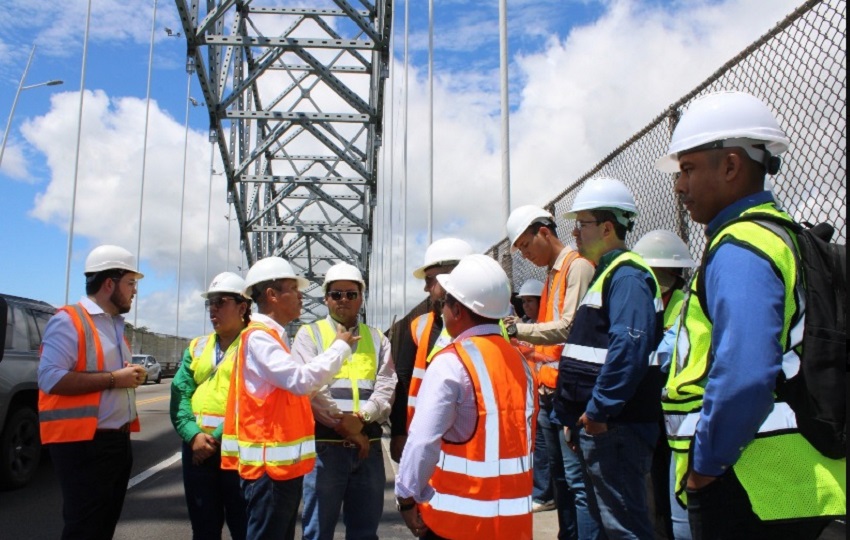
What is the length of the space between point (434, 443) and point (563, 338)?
5.01 feet

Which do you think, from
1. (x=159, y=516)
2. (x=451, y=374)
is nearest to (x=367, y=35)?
(x=159, y=516)

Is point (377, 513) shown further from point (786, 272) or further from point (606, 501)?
point (786, 272)

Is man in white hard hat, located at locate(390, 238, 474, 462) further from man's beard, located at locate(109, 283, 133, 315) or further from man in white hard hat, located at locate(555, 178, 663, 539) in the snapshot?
man's beard, located at locate(109, 283, 133, 315)

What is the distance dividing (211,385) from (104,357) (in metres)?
0.59

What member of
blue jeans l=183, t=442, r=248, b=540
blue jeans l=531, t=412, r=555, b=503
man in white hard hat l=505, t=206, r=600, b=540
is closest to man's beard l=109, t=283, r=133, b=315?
blue jeans l=183, t=442, r=248, b=540

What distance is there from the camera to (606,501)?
317 cm

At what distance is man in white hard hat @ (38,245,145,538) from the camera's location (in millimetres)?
3490

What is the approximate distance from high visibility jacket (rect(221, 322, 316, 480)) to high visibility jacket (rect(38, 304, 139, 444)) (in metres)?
0.81

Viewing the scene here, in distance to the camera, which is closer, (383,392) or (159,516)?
(383,392)

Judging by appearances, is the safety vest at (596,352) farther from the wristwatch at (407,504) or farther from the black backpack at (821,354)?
the black backpack at (821,354)

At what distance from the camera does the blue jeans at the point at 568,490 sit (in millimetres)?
3617

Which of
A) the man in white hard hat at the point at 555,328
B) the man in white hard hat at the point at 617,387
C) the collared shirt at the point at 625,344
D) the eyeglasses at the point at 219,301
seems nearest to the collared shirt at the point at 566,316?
the man in white hard hat at the point at 555,328

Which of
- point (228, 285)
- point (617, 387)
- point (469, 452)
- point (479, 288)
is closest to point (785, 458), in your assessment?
point (469, 452)

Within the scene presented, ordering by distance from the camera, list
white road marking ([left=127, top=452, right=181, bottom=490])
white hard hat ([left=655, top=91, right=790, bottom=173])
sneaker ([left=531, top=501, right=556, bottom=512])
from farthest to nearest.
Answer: white road marking ([left=127, top=452, right=181, bottom=490]) < sneaker ([left=531, top=501, right=556, bottom=512]) < white hard hat ([left=655, top=91, right=790, bottom=173])
